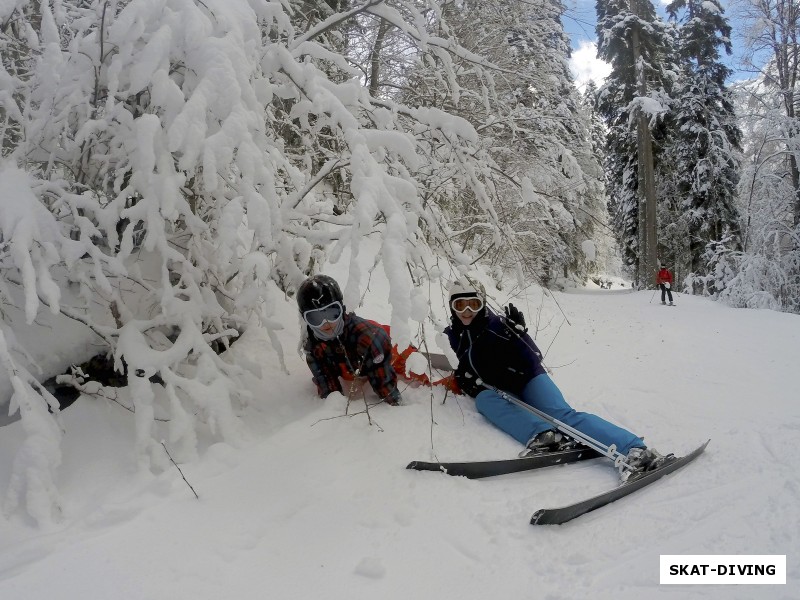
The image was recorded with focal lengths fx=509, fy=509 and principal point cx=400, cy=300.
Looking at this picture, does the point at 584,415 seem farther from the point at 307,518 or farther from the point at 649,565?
the point at 307,518

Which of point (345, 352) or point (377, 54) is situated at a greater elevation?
point (377, 54)

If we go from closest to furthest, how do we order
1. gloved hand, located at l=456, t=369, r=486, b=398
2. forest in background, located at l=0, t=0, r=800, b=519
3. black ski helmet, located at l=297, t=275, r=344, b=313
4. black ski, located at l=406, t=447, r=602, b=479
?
forest in background, located at l=0, t=0, r=800, b=519 → black ski, located at l=406, t=447, r=602, b=479 → black ski helmet, located at l=297, t=275, r=344, b=313 → gloved hand, located at l=456, t=369, r=486, b=398

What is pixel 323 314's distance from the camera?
3.41 metres

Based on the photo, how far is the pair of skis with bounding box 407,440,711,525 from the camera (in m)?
2.36

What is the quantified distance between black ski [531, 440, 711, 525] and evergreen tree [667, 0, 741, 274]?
19094mm

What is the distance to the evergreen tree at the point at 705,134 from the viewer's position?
18.8m

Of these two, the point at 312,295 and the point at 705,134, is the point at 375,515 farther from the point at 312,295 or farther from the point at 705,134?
the point at 705,134

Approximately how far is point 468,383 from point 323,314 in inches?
50.0

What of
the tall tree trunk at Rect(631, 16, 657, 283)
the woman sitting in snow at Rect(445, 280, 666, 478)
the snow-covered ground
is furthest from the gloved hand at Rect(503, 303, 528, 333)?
the tall tree trunk at Rect(631, 16, 657, 283)

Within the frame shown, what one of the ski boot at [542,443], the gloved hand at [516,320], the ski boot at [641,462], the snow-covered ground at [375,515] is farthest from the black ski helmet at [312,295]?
the ski boot at [641,462]

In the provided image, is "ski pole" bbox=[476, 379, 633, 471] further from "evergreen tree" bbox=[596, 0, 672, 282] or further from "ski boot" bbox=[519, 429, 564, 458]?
"evergreen tree" bbox=[596, 0, 672, 282]

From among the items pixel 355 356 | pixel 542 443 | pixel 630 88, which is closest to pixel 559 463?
pixel 542 443

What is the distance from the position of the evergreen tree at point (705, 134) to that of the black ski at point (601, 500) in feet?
62.6

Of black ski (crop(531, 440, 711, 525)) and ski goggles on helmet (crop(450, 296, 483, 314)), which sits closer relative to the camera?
black ski (crop(531, 440, 711, 525))
